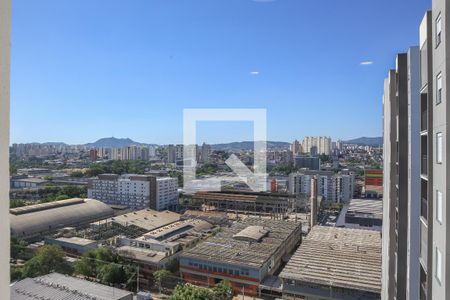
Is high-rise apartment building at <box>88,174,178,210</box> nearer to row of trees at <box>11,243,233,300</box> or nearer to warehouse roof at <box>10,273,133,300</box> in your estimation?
row of trees at <box>11,243,233,300</box>

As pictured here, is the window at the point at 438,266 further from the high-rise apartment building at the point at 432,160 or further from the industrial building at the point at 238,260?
the industrial building at the point at 238,260

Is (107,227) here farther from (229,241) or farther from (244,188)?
(244,188)

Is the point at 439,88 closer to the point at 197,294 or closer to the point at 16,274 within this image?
the point at 197,294

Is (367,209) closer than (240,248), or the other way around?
(240,248)

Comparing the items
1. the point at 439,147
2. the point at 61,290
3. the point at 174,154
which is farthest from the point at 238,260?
the point at 174,154

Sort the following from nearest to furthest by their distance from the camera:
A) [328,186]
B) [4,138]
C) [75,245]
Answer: [4,138] → [75,245] → [328,186]

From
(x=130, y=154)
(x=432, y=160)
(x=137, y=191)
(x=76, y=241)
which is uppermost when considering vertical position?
(x=432, y=160)

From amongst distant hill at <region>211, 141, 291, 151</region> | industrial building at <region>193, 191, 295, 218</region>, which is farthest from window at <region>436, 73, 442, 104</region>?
industrial building at <region>193, 191, 295, 218</region>

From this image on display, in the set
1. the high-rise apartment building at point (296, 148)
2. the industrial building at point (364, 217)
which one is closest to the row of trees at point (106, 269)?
the industrial building at point (364, 217)
